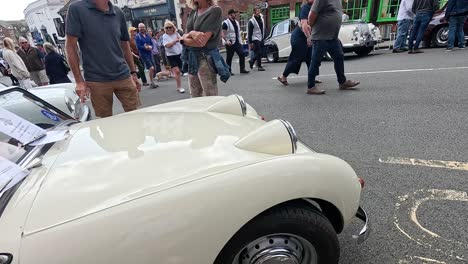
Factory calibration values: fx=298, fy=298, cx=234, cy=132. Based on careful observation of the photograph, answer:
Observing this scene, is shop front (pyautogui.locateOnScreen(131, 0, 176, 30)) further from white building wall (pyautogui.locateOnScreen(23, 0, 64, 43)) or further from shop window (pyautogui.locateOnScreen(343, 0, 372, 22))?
white building wall (pyautogui.locateOnScreen(23, 0, 64, 43))

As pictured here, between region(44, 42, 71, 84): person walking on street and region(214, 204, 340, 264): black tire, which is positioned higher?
region(44, 42, 71, 84): person walking on street

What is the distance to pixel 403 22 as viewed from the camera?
8711mm

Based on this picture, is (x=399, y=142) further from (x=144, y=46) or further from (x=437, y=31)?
(x=144, y=46)

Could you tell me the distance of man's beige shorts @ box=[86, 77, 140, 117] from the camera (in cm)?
317

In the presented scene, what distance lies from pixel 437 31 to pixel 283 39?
4.66 m

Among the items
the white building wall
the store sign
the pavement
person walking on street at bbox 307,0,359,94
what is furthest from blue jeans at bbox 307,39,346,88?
the white building wall

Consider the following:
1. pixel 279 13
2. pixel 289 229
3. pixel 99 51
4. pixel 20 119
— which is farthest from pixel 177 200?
pixel 279 13

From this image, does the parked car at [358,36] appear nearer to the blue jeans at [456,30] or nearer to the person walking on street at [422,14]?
the person walking on street at [422,14]

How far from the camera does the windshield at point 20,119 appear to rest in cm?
158

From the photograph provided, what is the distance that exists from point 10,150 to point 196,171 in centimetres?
106

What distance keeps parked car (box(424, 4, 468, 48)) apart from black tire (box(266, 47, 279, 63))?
15.3 feet

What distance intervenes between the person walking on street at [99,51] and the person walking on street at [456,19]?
811 centimetres

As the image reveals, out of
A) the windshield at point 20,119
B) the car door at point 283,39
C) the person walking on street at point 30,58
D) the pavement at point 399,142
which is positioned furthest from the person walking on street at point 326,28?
the person walking on street at point 30,58

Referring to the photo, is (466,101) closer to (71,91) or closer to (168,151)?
(168,151)
